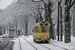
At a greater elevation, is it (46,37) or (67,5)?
(67,5)

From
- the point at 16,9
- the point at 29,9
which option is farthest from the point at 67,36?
the point at 16,9

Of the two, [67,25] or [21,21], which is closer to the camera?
[67,25]

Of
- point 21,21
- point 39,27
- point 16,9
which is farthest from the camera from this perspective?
point 21,21

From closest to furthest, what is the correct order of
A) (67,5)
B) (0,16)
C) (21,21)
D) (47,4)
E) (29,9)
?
(67,5)
(47,4)
(29,9)
(21,21)
(0,16)

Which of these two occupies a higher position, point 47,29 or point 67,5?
point 67,5

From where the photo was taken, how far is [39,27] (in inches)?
1219

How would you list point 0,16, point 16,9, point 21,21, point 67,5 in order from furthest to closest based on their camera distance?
point 0,16
point 21,21
point 16,9
point 67,5

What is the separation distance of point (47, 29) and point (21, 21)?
4846cm

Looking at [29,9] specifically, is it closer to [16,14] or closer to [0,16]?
[16,14]

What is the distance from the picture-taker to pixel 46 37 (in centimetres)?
3105

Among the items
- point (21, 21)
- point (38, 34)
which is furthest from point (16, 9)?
point (38, 34)

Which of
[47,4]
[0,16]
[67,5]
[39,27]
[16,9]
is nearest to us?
[67,5]

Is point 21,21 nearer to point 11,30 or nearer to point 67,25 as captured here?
point 11,30

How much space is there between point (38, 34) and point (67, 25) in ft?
15.5
